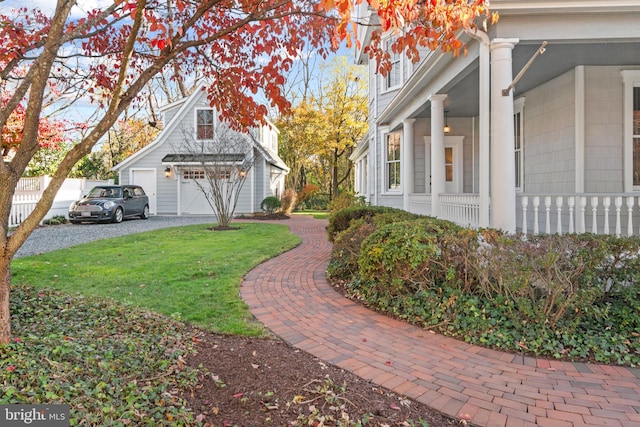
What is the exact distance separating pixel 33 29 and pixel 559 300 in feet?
20.7

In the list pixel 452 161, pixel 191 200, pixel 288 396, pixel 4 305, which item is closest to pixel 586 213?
pixel 452 161

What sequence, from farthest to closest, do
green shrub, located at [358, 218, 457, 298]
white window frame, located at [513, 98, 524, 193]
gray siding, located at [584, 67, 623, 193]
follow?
white window frame, located at [513, 98, 524, 193] < gray siding, located at [584, 67, 623, 193] < green shrub, located at [358, 218, 457, 298]

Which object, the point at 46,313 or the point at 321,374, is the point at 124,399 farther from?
the point at 46,313

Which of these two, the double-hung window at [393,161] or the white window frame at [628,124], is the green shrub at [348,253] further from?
the double-hung window at [393,161]

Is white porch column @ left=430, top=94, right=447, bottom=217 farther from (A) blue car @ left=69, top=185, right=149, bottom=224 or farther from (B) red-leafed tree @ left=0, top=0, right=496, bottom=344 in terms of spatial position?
(A) blue car @ left=69, top=185, right=149, bottom=224

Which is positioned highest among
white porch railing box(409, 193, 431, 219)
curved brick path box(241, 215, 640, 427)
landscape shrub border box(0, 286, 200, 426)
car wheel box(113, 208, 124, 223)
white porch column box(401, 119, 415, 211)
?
white porch column box(401, 119, 415, 211)

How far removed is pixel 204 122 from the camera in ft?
64.6

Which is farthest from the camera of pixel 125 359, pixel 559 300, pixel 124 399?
pixel 559 300

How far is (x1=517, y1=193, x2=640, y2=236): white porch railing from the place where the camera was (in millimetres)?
5102

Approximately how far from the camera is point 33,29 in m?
4.63

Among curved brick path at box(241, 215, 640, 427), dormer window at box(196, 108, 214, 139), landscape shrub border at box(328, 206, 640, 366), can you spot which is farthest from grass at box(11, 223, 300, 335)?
dormer window at box(196, 108, 214, 139)

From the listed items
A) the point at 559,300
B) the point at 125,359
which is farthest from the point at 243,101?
the point at 559,300

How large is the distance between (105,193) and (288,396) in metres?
16.0

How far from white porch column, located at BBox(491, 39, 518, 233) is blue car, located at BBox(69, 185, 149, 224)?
1429cm
